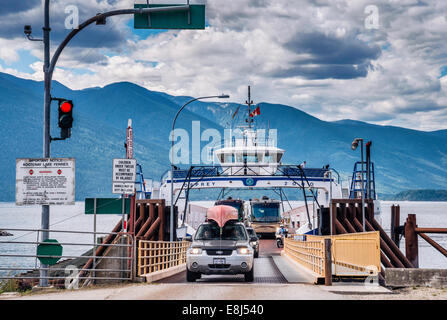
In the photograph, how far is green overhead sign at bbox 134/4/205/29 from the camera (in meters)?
15.5

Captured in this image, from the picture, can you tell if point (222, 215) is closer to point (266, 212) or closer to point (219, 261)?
point (219, 261)

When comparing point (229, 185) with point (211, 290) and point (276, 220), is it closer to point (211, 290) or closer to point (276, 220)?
point (276, 220)

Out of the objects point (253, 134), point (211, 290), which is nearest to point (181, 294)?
point (211, 290)

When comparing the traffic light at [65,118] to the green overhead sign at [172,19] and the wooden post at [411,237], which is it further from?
the wooden post at [411,237]

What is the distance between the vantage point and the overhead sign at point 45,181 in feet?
51.2

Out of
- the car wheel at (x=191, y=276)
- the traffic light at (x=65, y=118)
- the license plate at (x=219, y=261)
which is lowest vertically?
the car wheel at (x=191, y=276)

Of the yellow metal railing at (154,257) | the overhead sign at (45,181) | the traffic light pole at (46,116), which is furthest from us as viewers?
the yellow metal railing at (154,257)

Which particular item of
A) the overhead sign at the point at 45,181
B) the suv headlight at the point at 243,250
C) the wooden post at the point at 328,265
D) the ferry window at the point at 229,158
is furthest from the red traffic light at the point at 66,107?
the ferry window at the point at 229,158

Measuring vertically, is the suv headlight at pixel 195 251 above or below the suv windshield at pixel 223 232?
below

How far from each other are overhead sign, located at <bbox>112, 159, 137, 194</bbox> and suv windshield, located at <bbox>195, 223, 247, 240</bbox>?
3.32m

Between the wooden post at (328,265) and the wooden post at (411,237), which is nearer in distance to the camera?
the wooden post at (328,265)

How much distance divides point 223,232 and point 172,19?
724 cm

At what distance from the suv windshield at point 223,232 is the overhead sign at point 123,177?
3.32 m
